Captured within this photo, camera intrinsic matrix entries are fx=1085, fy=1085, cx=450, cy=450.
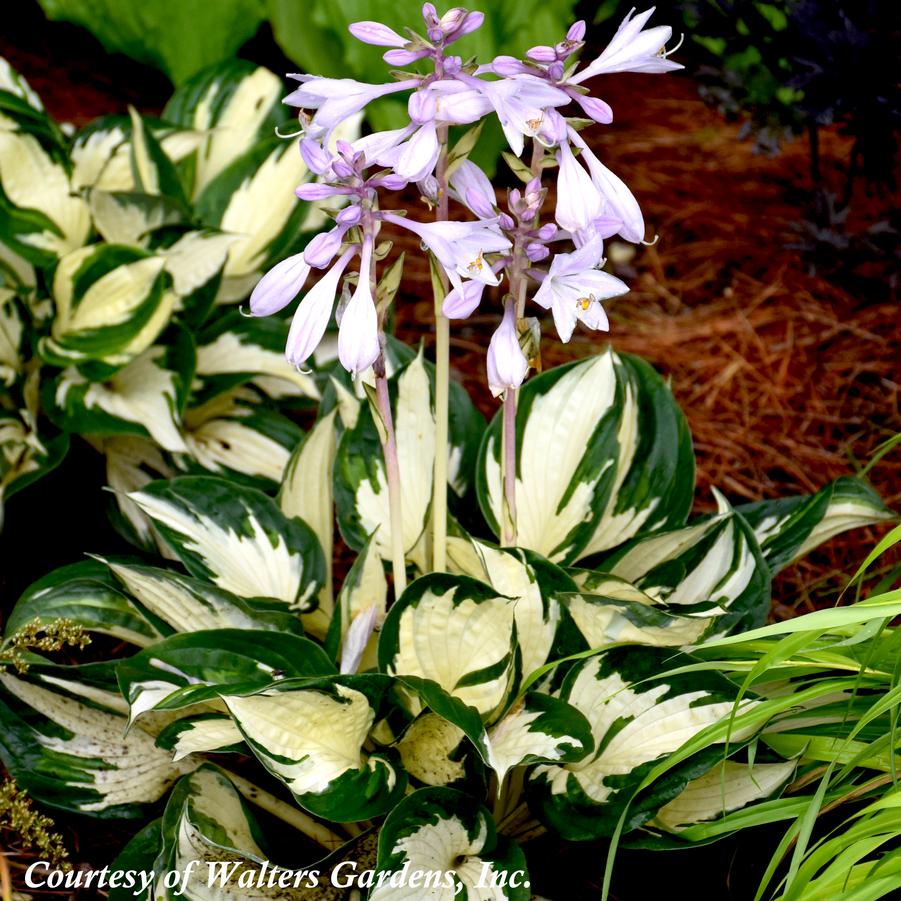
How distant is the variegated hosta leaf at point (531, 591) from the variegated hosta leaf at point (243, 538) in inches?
13.7

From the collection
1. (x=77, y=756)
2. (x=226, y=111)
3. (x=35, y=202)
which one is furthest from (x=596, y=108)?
(x=226, y=111)

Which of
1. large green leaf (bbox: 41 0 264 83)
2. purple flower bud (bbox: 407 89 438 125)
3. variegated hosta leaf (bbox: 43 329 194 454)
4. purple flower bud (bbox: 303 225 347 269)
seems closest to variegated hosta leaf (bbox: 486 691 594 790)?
purple flower bud (bbox: 303 225 347 269)

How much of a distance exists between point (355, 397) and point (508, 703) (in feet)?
1.93

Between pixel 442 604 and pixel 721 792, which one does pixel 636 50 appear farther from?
pixel 721 792

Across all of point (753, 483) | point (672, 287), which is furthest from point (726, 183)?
point (753, 483)

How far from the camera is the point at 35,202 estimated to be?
2176 millimetres

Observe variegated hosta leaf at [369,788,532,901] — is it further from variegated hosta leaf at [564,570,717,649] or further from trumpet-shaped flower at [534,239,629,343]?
trumpet-shaped flower at [534,239,629,343]

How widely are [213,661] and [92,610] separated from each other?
295 millimetres

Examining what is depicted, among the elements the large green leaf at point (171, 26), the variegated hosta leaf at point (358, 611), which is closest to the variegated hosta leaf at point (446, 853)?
the variegated hosta leaf at point (358, 611)

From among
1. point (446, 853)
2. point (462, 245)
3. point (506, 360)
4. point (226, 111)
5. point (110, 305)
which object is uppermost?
point (462, 245)

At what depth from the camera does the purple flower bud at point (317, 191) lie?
1.20 meters

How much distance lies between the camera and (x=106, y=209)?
216cm

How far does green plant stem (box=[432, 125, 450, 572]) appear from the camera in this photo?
128cm

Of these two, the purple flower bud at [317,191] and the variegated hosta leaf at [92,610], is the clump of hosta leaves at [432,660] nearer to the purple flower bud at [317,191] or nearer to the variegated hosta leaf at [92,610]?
the variegated hosta leaf at [92,610]
